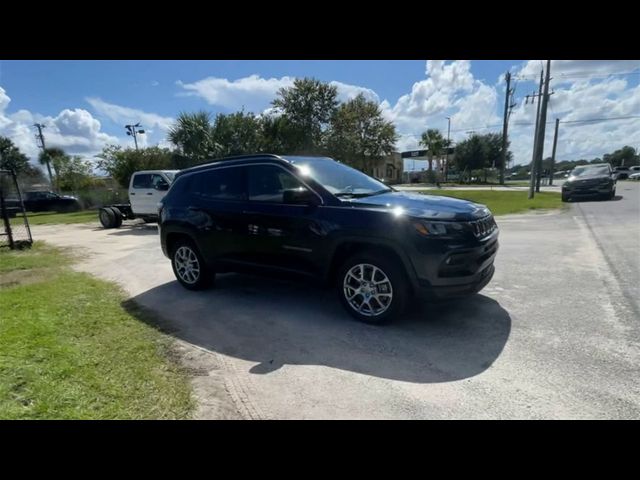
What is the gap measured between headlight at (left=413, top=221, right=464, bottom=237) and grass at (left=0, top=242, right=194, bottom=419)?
243cm

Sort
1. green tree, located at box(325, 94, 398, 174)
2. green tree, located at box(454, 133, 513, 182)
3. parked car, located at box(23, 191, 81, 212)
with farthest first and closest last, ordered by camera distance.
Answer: green tree, located at box(454, 133, 513, 182), green tree, located at box(325, 94, 398, 174), parked car, located at box(23, 191, 81, 212)

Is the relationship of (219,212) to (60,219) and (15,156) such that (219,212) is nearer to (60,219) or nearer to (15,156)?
(60,219)

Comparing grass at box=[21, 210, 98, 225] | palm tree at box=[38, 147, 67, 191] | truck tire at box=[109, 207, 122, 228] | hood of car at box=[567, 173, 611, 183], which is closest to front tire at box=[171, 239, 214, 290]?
truck tire at box=[109, 207, 122, 228]

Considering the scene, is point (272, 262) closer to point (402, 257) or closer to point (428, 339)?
point (402, 257)

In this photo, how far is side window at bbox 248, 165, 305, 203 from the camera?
431cm

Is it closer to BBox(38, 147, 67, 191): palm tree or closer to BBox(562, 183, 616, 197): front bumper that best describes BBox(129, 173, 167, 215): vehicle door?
BBox(562, 183, 616, 197): front bumper

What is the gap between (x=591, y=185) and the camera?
53.1 feet

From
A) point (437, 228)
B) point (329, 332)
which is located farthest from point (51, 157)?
point (437, 228)

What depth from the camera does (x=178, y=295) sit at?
5230 mm

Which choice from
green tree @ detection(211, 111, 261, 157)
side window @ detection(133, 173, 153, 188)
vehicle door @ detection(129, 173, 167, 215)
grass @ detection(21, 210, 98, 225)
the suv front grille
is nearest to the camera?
the suv front grille

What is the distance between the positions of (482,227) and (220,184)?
3.38 metres

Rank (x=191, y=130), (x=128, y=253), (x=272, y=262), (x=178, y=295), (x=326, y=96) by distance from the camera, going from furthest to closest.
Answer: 1. (x=326, y=96)
2. (x=191, y=130)
3. (x=128, y=253)
4. (x=178, y=295)
5. (x=272, y=262)
